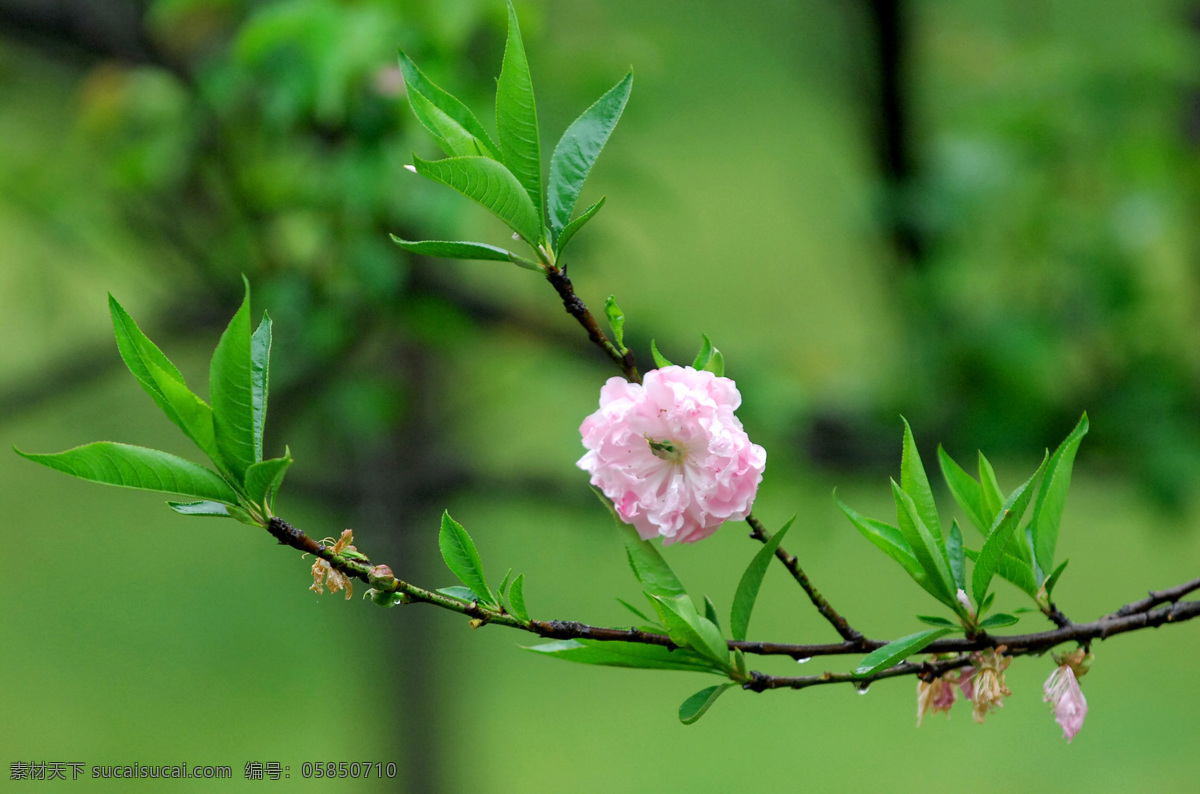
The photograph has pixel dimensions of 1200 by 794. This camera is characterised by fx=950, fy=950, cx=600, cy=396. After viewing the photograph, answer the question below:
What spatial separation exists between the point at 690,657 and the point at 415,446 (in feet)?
3.67

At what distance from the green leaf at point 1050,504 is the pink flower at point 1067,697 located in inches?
1.4

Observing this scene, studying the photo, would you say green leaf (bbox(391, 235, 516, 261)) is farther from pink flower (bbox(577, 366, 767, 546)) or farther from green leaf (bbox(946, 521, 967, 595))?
green leaf (bbox(946, 521, 967, 595))

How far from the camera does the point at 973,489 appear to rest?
37 cm

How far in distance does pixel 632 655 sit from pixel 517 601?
0.04 meters

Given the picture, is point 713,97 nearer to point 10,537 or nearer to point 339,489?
point 339,489

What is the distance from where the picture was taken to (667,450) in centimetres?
33

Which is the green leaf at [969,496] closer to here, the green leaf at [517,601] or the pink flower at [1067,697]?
the pink flower at [1067,697]

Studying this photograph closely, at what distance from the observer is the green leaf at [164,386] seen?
275 millimetres

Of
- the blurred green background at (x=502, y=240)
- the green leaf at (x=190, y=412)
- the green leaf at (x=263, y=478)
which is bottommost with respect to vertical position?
the green leaf at (x=263, y=478)

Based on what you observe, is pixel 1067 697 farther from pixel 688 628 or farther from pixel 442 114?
pixel 442 114

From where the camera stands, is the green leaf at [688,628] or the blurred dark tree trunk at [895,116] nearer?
the green leaf at [688,628]

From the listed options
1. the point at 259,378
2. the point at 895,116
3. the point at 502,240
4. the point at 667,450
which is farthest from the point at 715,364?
the point at 502,240

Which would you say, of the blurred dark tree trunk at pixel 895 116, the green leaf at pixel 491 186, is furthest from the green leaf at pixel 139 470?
the blurred dark tree trunk at pixel 895 116

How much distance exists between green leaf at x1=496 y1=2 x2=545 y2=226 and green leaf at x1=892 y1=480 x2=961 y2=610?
14 cm
